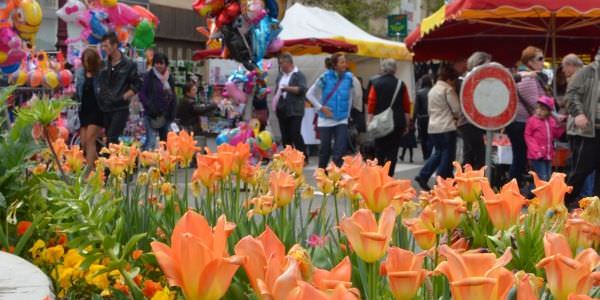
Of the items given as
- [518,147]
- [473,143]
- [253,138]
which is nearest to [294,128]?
[253,138]

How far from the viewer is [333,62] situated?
11.2m

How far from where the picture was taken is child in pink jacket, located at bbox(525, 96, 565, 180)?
923 cm

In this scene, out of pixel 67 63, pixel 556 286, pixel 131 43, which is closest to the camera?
pixel 556 286

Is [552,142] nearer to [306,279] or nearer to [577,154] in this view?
[577,154]

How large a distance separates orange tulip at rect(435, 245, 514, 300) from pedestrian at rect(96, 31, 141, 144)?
8.95 metres

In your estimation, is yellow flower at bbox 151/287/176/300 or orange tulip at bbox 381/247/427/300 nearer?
orange tulip at bbox 381/247/427/300

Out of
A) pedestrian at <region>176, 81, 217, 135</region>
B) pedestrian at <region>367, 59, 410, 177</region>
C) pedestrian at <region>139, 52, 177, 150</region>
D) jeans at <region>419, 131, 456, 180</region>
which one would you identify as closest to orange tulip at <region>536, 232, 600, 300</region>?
jeans at <region>419, 131, 456, 180</region>

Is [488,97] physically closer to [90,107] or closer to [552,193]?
[552,193]

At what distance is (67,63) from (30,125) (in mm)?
10283

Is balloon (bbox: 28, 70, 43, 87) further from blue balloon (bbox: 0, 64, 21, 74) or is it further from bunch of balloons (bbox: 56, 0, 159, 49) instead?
bunch of balloons (bbox: 56, 0, 159, 49)

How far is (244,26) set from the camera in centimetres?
973

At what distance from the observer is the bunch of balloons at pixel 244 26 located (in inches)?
379

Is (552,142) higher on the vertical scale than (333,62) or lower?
lower

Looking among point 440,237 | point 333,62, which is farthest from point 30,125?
point 333,62
